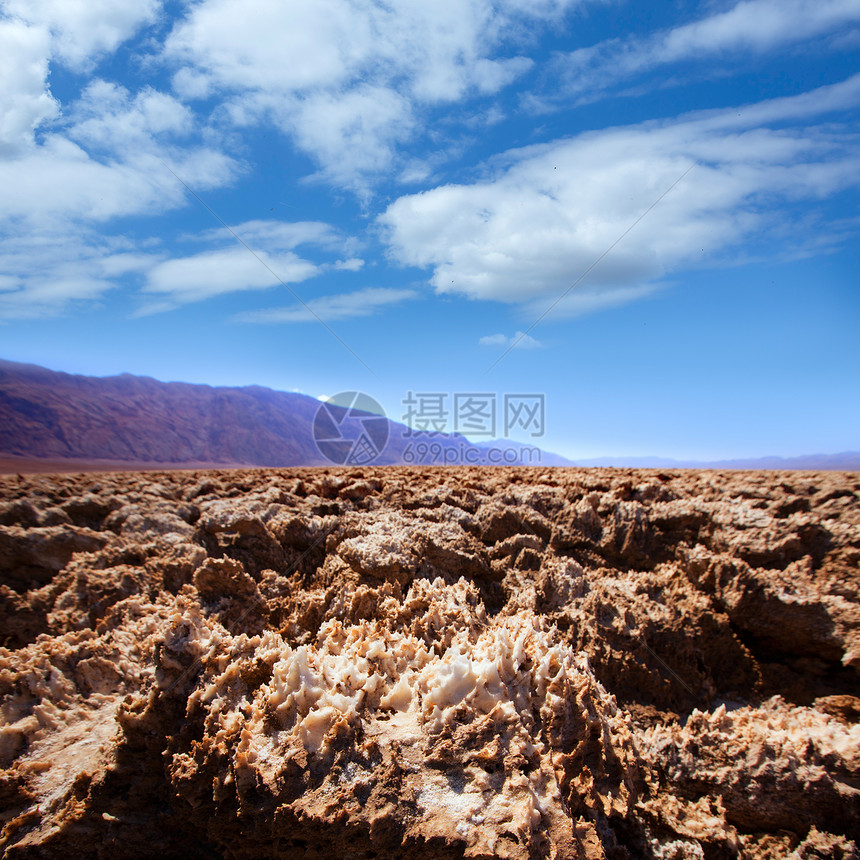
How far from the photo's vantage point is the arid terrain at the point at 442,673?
86.7 inches

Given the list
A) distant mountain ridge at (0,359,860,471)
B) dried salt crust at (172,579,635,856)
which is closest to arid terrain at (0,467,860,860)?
dried salt crust at (172,579,635,856)

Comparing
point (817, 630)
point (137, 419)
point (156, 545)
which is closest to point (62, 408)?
point (137, 419)

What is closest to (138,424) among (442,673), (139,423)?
(139,423)

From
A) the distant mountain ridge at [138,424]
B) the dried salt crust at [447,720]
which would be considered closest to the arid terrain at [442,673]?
the dried salt crust at [447,720]

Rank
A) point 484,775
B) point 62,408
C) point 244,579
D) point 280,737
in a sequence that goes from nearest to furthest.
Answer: point 484,775
point 280,737
point 244,579
point 62,408

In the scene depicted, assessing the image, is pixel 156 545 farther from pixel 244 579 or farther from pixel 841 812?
pixel 841 812

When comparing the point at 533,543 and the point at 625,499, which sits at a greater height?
the point at 625,499

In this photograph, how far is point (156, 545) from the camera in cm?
483

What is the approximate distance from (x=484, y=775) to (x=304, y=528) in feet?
9.51

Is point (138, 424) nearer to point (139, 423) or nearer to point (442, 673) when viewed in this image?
point (139, 423)

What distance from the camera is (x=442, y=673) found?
246cm

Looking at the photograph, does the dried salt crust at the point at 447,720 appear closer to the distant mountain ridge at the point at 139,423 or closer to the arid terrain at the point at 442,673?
the arid terrain at the point at 442,673

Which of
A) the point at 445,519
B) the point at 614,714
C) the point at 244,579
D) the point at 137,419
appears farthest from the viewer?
the point at 137,419

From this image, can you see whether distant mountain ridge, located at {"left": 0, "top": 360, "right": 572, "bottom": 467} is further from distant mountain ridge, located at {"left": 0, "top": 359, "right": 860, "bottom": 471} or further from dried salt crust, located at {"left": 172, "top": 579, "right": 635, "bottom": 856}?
dried salt crust, located at {"left": 172, "top": 579, "right": 635, "bottom": 856}
